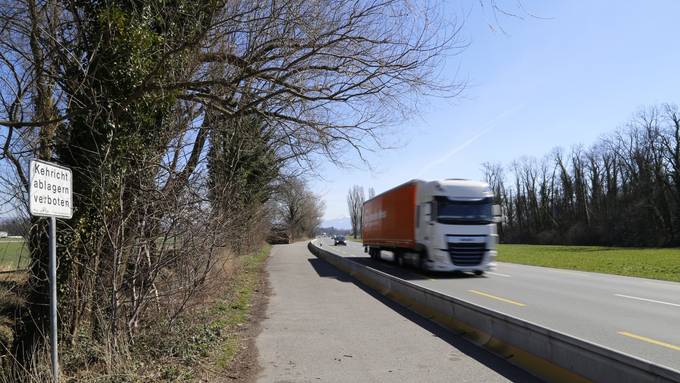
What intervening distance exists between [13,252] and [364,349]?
5.18m

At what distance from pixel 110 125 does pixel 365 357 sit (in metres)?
4.75

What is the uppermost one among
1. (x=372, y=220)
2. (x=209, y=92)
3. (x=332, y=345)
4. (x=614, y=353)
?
(x=209, y=92)

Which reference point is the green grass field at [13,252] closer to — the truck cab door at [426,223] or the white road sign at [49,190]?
the white road sign at [49,190]

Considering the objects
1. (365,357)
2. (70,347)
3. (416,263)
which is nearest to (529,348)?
(365,357)

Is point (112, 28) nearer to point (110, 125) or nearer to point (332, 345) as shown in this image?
point (110, 125)

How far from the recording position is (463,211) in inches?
774

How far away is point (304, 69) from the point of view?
9.85 metres

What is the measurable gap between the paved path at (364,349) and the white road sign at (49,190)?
3134 mm

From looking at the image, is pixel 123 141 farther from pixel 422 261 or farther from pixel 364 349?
pixel 422 261

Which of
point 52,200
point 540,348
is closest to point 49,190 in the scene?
point 52,200

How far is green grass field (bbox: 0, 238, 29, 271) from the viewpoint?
732 centimetres

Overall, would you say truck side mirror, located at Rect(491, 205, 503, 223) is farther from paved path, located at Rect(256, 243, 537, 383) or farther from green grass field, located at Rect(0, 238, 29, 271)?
green grass field, located at Rect(0, 238, 29, 271)

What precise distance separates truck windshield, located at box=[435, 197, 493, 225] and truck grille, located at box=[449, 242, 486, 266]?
819 mm

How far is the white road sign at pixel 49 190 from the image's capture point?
190 inches
